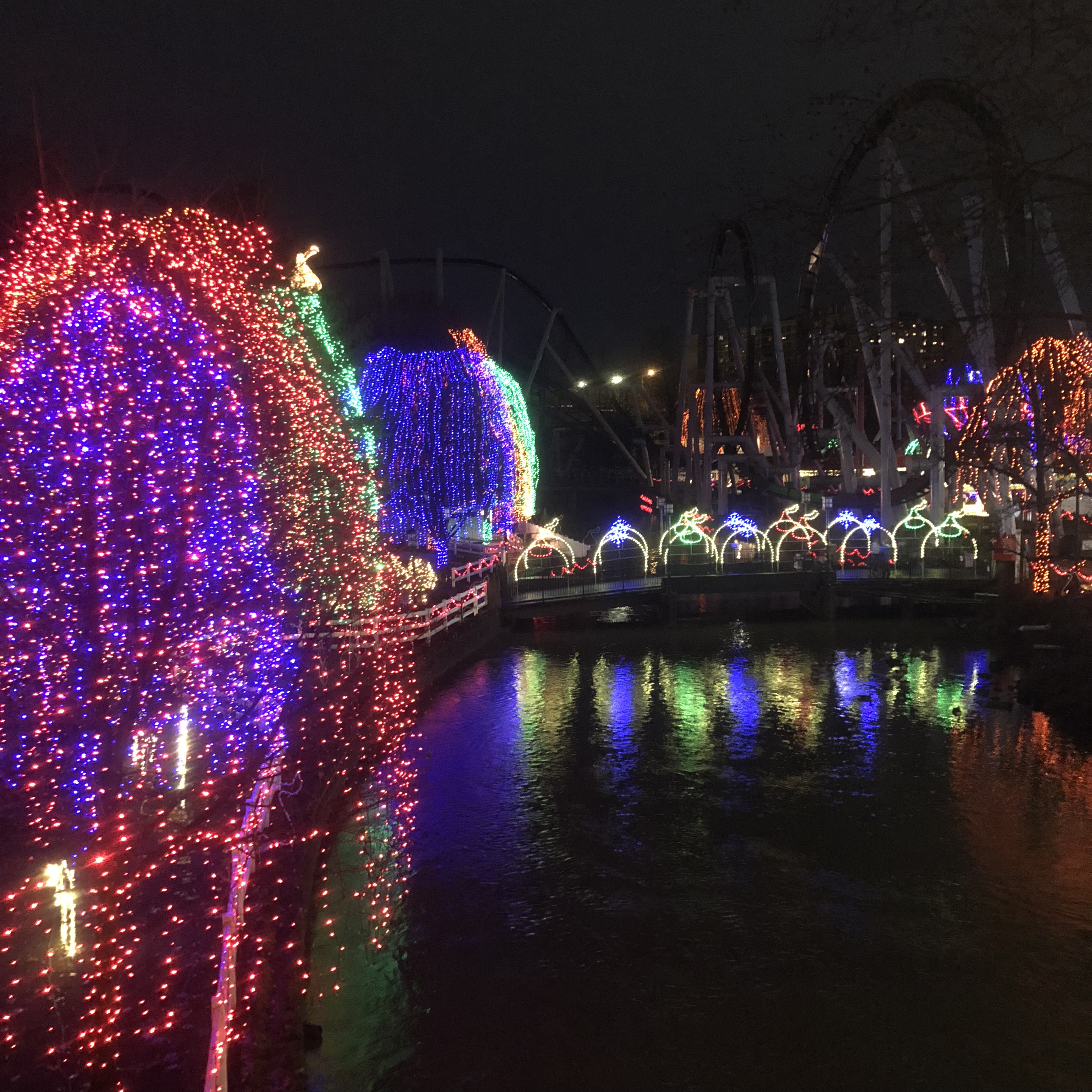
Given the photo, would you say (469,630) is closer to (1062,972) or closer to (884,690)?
(884,690)

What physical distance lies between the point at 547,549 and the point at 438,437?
7503 mm

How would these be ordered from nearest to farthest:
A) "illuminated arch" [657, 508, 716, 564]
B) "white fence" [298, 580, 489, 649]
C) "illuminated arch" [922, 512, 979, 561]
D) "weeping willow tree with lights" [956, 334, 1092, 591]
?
1. "white fence" [298, 580, 489, 649]
2. "weeping willow tree with lights" [956, 334, 1092, 591]
3. "illuminated arch" [657, 508, 716, 564]
4. "illuminated arch" [922, 512, 979, 561]

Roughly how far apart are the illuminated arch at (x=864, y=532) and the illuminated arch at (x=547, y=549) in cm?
760

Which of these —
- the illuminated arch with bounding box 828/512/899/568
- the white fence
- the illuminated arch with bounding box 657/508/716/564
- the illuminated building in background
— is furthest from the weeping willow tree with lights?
the illuminated building in background

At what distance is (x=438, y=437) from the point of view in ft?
78.8

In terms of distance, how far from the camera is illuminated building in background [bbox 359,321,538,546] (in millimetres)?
24000

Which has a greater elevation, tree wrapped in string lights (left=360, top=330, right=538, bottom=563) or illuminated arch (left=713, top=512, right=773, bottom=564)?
tree wrapped in string lights (left=360, top=330, right=538, bottom=563)

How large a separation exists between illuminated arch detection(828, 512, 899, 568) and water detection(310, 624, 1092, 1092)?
11.8 metres

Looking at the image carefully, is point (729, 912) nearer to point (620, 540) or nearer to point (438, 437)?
point (438, 437)

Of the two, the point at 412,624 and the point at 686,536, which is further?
the point at 686,536

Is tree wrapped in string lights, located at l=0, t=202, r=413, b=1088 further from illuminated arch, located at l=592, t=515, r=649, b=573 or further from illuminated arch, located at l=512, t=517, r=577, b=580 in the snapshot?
illuminated arch, located at l=592, t=515, r=649, b=573

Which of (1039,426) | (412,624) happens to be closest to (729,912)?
(412,624)

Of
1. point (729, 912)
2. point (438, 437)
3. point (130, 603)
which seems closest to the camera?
point (130, 603)

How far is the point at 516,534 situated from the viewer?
96.5ft
